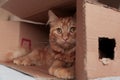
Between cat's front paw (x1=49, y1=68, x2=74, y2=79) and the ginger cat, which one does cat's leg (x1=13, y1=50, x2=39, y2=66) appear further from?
cat's front paw (x1=49, y1=68, x2=74, y2=79)

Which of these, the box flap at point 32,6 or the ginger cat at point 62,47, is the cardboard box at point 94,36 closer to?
the ginger cat at point 62,47

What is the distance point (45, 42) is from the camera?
4.71 feet

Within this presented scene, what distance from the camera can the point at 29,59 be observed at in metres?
1.24

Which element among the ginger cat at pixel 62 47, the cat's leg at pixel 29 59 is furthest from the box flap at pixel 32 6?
the cat's leg at pixel 29 59

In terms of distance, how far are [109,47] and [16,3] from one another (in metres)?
0.59

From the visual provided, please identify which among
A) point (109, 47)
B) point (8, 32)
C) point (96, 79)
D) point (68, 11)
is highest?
point (68, 11)

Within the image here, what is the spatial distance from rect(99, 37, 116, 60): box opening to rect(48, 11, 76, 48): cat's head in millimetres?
138

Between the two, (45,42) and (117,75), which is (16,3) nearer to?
(45,42)

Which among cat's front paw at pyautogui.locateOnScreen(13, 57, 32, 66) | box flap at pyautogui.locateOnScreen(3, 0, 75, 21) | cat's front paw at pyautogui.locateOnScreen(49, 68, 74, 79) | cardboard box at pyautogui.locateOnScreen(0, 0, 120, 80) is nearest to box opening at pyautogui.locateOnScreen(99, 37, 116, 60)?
cardboard box at pyautogui.locateOnScreen(0, 0, 120, 80)

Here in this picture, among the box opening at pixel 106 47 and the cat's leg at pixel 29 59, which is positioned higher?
the box opening at pixel 106 47

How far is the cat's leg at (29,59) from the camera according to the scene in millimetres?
1190

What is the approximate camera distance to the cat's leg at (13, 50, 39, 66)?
119cm

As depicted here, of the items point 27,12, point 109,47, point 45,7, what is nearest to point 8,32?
point 27,12

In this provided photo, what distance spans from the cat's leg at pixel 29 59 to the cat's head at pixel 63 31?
25 centimetres
